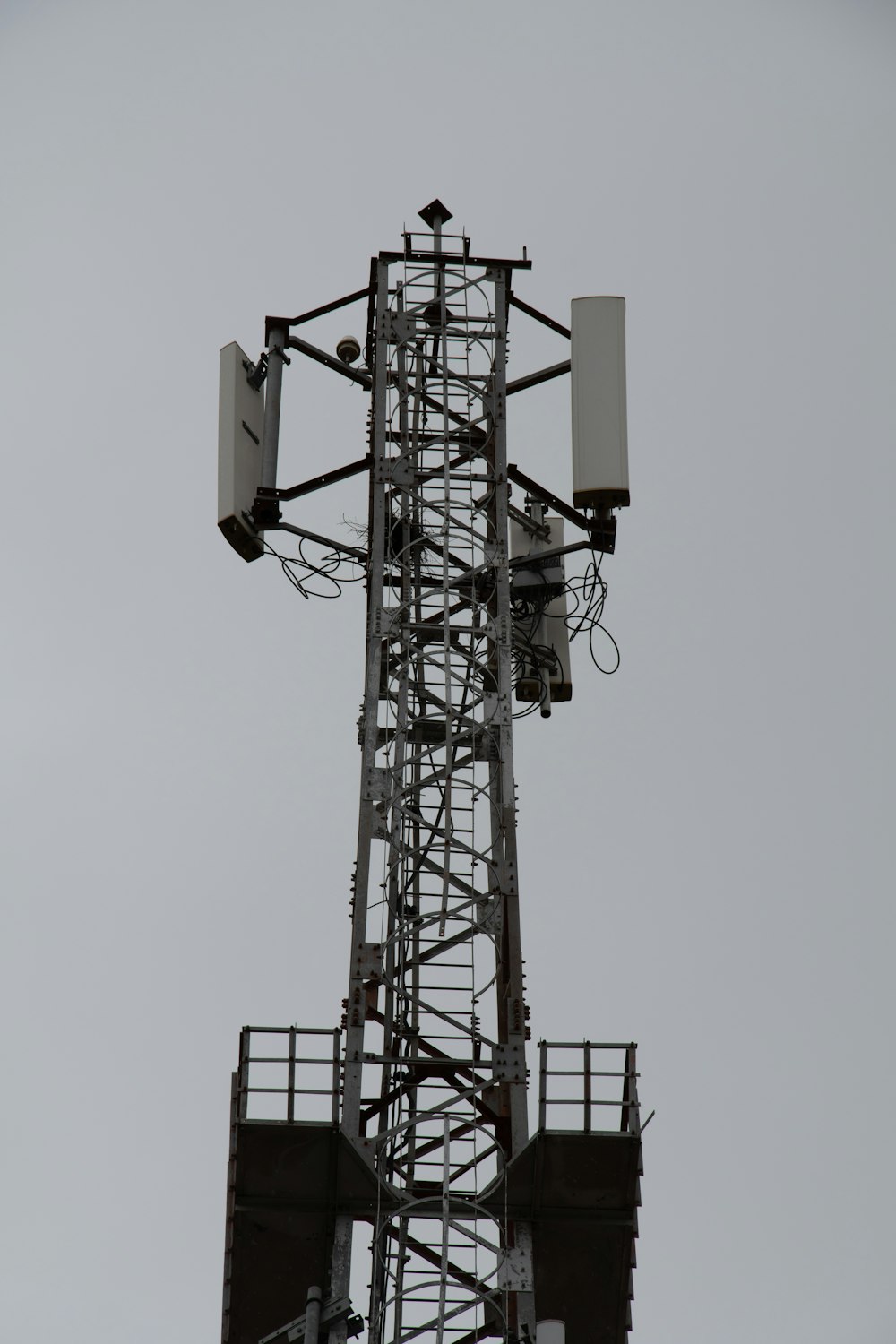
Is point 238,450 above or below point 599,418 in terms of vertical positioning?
below

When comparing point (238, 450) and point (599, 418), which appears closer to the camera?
point (599, 418)

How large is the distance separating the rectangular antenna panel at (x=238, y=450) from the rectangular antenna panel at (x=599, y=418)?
4.04 metres

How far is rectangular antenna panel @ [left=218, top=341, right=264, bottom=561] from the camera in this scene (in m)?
25.9

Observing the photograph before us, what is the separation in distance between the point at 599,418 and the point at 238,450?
4.46 m

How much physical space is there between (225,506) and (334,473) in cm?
143

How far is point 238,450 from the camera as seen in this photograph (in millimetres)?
26062

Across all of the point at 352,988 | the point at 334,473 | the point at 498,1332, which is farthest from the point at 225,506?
the point at 498,1332

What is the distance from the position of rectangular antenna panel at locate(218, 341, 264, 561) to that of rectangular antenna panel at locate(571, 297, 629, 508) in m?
4.04

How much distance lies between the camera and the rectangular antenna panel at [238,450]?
25891mm

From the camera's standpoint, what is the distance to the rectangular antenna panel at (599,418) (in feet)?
82.5

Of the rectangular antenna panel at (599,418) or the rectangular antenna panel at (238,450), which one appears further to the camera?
the rectangular antenna panel at (238,450)

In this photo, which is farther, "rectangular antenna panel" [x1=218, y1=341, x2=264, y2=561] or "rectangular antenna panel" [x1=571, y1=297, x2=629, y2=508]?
"rectangular antenna panel" [x1=218, y1=341, x2=264, y2=561]

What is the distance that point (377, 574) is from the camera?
24.7 m

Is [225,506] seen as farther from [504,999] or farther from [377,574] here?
[504,999]
